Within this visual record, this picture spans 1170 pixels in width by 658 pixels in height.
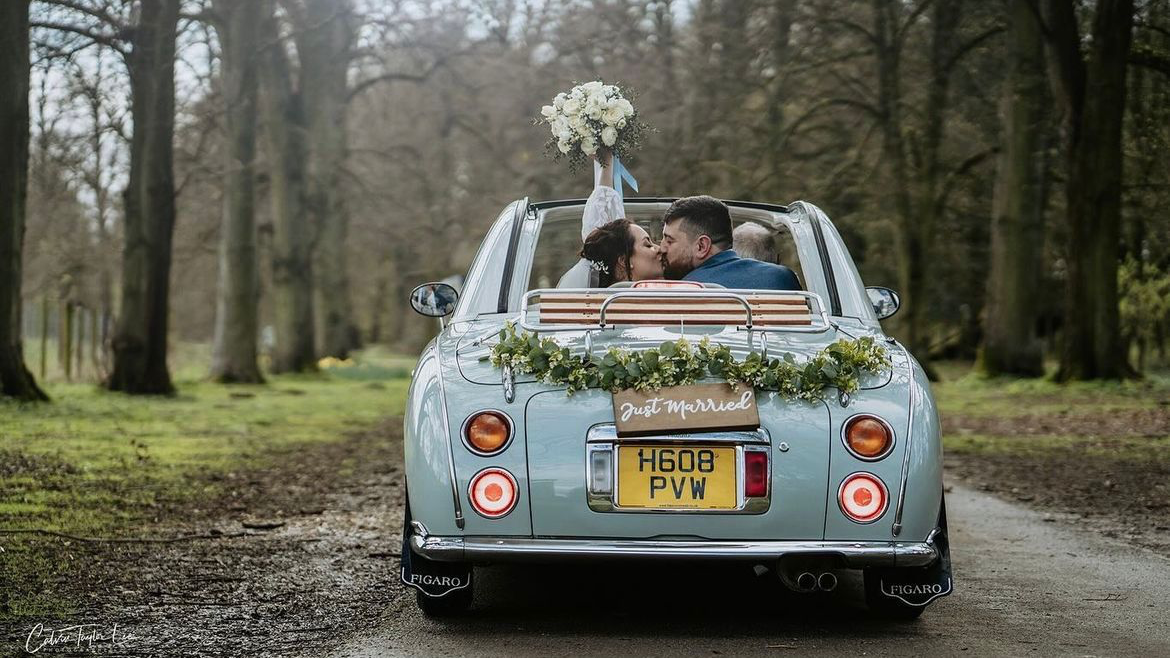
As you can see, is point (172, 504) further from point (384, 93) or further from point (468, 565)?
point (384, 93)

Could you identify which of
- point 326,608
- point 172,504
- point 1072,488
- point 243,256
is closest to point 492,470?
point 326,608

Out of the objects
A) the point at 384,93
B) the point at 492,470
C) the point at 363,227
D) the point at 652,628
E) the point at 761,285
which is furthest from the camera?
the point at 363,227

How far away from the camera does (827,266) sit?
544 cm

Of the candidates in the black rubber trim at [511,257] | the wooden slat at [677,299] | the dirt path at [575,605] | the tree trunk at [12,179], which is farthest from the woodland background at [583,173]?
the wooden slat at [677,299]

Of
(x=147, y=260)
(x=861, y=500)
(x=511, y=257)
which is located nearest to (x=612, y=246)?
(x=511, y=257)

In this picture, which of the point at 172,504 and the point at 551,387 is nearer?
the point at 551,387

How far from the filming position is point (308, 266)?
93.2 ft

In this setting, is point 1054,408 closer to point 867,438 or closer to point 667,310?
point 667,310

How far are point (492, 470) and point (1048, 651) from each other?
1.81m

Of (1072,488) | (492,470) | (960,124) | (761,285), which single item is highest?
(960,124)

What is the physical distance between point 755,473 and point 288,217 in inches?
962

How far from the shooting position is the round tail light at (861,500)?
4.19 m

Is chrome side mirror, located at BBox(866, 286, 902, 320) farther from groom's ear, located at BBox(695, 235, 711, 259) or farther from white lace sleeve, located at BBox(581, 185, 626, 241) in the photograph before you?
white lace sleeve, located at BBox(581, 185, 626, 241)

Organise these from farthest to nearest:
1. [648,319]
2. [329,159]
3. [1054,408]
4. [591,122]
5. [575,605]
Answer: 1. [329,159]
2. [1054,408]
3. [591,122]
4. [575,605]
5. [648,319]
